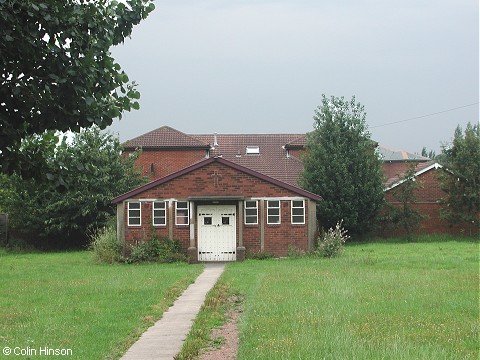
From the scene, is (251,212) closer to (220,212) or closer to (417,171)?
(220,212)

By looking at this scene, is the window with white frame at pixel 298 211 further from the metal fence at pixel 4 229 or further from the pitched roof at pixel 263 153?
the metal fence at pixel 4 229

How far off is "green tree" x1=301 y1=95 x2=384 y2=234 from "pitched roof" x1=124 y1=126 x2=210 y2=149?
36.1 feet

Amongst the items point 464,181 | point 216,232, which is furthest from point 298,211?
point 464,181

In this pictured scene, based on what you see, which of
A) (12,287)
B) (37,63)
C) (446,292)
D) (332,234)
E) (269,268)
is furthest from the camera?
(332,234)

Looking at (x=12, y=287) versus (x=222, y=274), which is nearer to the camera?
(x=12, y=287)

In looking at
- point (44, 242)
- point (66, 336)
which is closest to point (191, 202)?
point (44, 242)

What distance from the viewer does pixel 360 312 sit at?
40.3 feet

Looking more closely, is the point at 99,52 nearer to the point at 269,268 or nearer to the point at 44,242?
the point at 269,268

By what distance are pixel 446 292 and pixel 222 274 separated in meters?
9.05

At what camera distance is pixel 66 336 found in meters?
10.7

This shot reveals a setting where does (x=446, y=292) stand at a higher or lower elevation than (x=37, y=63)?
lower

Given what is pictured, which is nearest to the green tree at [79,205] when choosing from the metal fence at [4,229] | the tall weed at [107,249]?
the metal fence at [4,229]

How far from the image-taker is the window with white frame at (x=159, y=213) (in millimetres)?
29797

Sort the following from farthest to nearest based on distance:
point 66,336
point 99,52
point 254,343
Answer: point 66,336, point 254,343, point 99,52
